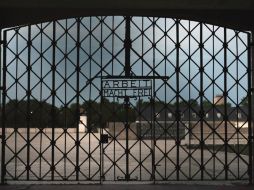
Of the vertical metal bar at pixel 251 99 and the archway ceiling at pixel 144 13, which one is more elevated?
the archway ceiling at pixel 144 13

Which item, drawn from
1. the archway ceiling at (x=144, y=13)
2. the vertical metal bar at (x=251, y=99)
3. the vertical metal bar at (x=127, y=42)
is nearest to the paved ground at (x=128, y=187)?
the vertical metal bar at (x=251, y=99)

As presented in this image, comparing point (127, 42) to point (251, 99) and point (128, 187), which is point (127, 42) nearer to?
point (251, 99)

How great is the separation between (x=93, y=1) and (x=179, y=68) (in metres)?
2.94

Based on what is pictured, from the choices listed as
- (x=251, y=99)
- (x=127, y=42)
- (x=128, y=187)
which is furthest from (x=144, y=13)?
(x=128, y=187)

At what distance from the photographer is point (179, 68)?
1145cm

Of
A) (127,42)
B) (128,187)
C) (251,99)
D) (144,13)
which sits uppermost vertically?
(144,13)

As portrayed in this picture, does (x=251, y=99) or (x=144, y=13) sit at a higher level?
(x=144, y=13)

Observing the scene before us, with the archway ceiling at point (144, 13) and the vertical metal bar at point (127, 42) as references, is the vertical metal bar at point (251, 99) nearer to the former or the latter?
the archway ceiling at point (144, 13)

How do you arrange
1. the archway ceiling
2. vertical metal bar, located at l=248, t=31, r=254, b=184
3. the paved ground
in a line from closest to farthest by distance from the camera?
the archway ceiling, the paved ground, vertical metal bar, located at l=248, t=31, r=254, b=184

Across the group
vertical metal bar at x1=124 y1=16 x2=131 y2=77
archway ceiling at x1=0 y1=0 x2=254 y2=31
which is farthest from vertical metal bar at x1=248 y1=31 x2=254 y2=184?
vertical metal bar at x1=124 y1=16 x2=131 y2=77

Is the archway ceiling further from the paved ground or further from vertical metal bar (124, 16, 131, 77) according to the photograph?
the paved ground

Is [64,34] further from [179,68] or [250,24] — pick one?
[250,24]

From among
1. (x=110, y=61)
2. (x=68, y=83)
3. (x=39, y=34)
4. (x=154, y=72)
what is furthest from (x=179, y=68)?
(x=39, y=34)

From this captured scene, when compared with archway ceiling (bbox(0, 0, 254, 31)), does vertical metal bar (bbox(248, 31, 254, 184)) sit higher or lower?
lower
